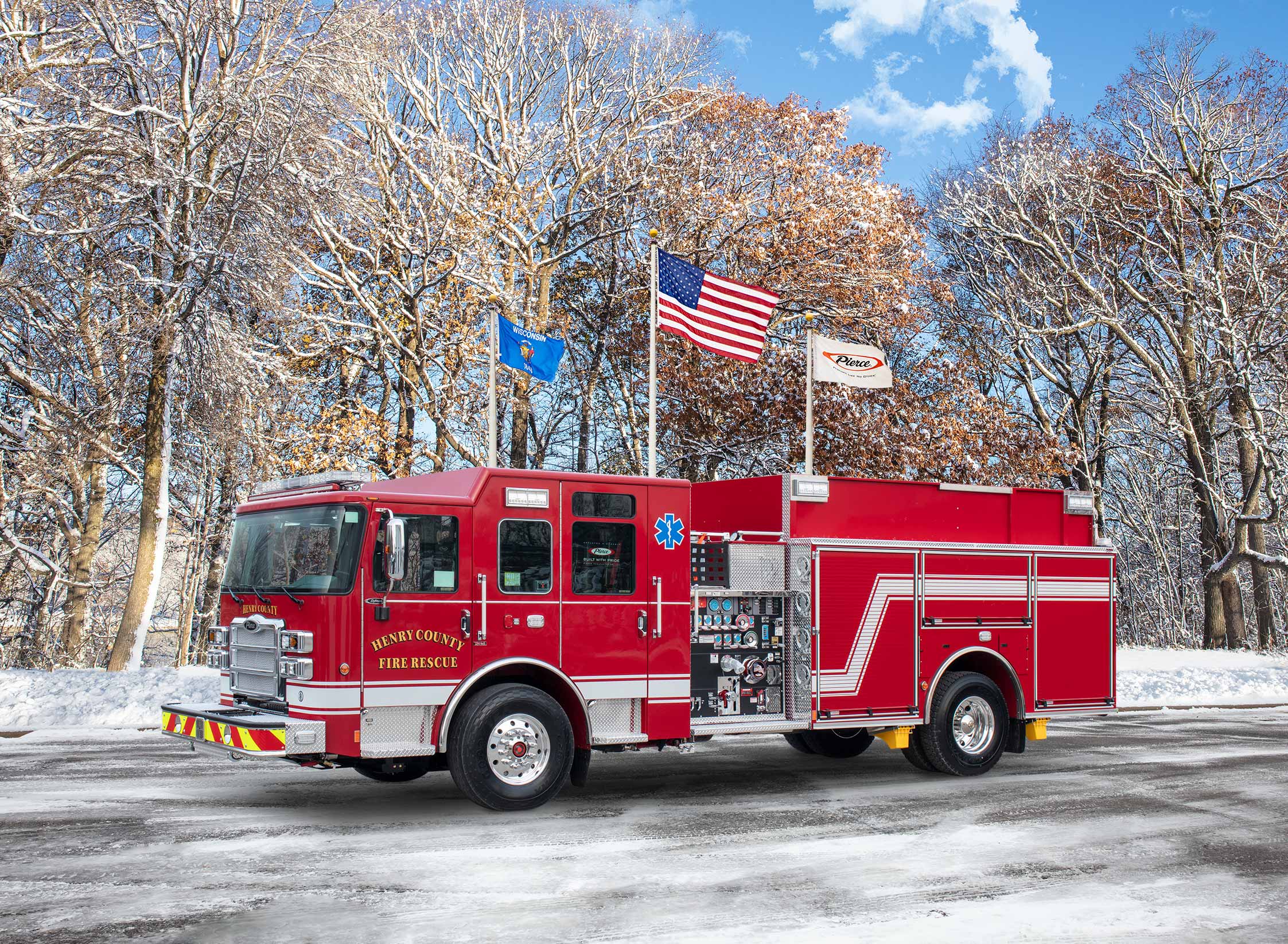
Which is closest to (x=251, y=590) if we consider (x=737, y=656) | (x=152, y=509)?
(x=737, y=656)

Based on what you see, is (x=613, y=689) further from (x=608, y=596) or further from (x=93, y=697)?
(x=93, y=697)

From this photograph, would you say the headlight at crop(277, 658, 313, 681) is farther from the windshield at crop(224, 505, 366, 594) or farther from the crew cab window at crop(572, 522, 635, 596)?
the crew cab window at crop(572, 522, 635, 596)

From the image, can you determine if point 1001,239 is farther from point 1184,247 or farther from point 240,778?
point 240,778

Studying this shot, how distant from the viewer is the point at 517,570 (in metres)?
Answer: 9.35

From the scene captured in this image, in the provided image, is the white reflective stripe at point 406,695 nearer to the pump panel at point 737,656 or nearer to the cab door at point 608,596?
the cab door at point 608,596

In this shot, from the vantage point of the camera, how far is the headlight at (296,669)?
8.58 metres

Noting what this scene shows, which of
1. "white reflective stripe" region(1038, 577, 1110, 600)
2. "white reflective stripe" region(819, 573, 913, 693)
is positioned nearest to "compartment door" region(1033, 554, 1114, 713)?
"white reflective stripe" region(1038, 577, 1110, 600)

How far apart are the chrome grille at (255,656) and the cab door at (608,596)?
2210 mm

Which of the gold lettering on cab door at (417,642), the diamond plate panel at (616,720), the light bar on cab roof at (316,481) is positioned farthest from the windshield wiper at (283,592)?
the diamond plate panel at (616,720)

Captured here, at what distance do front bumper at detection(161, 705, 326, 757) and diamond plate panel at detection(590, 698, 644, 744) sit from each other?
7.28ft

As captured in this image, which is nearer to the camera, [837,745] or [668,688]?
[668,688]

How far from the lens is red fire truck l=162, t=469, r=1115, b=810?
8766 mm

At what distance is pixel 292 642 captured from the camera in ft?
28.8

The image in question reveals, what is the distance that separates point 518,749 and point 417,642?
47.0 inches
